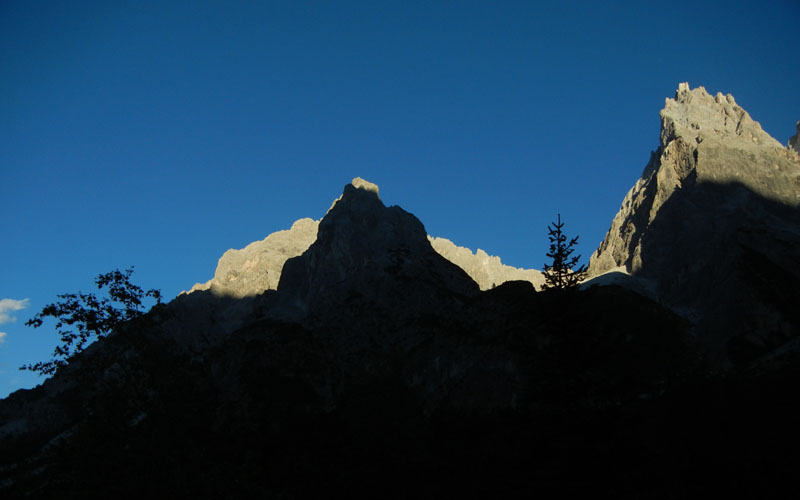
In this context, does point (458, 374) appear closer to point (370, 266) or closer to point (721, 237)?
point (370, 266)

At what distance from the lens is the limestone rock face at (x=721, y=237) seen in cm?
11838

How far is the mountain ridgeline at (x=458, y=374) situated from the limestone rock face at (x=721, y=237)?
0.64 metres

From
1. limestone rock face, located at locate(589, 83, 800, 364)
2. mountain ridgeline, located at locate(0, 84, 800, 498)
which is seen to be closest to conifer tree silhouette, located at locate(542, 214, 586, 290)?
mountain ridgeline, located at locate(0, 84, 800, 498)

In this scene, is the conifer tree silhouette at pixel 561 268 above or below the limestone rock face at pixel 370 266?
below

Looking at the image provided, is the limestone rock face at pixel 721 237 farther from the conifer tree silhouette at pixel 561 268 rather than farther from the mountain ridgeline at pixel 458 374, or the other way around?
the conifer tree silhouette at pixel 561 268

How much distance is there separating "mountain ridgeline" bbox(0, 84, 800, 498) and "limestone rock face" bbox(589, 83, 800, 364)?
0.64 metres

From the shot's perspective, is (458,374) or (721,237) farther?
(721,237)

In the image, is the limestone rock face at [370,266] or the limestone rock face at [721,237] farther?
the limestone rock face at [370,266]

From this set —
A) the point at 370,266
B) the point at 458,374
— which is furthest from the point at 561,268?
the point at 370,266

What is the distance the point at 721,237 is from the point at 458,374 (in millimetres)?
78836

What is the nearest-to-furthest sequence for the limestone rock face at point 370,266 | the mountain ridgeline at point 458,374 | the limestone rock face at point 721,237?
the mountain ridgeline at point 458,374 → the limestone rock face at point 721,237 → the limestone rock face at point 370,266

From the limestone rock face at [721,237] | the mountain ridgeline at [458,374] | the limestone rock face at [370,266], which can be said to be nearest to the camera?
the mountain ridgeline at [458,374]

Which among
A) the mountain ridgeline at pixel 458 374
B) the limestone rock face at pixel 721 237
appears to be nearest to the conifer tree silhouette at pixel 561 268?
the mountain ridgeline at pixel 458 374

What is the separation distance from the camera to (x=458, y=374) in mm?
111688
